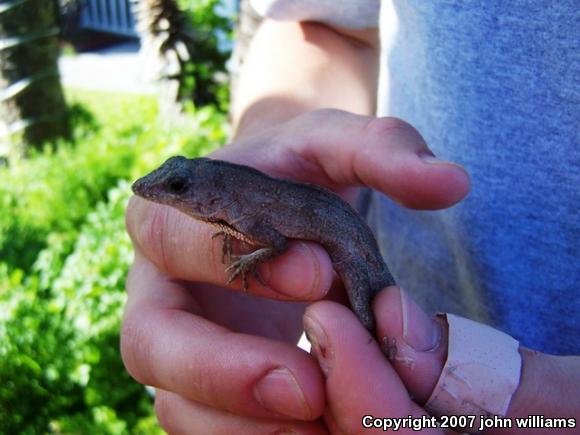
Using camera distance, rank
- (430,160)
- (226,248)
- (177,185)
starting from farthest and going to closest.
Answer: (177,185), (226,248), (430,160)

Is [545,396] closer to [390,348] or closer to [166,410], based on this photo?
[390,348]

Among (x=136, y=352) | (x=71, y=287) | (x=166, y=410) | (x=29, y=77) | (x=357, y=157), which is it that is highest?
(x=357, y=157)

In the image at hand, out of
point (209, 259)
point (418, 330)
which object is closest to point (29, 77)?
point (209, 259)

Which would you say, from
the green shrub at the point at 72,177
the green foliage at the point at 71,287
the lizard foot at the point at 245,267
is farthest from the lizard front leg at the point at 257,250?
the green shrub at the point at 72,177

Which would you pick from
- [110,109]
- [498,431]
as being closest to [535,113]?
[498,431]

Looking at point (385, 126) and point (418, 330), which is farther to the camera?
point (385, 126)
